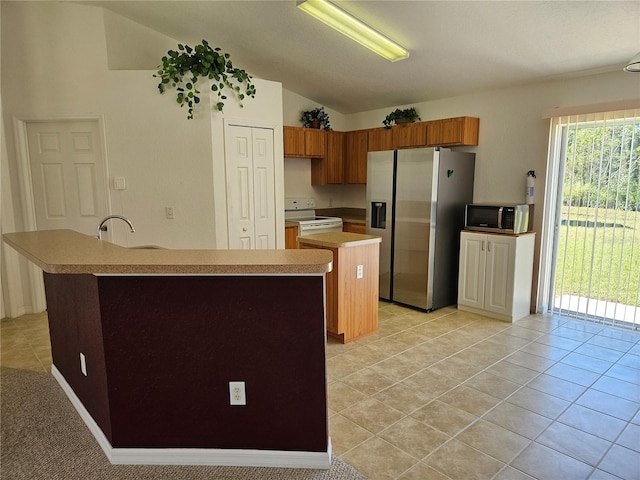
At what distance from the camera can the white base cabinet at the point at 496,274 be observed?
13.2ft

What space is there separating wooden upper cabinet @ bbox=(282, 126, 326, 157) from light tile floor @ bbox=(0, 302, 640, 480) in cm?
274

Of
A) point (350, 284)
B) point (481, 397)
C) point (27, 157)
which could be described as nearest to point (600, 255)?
point (481, 397)

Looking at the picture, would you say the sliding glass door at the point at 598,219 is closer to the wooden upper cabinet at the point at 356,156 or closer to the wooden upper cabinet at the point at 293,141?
the wooden upper cabinet at the point at 356,156

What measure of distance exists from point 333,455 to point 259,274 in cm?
107

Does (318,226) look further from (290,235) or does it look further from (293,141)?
(293,141)

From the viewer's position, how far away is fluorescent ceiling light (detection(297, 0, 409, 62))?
327 centimetres

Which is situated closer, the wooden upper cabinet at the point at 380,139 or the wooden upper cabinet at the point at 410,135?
the wooden upper cabinet at the point at 410,135

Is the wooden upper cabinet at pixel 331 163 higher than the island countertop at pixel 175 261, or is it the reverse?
the wooden upper cabinet at pixel 331 163

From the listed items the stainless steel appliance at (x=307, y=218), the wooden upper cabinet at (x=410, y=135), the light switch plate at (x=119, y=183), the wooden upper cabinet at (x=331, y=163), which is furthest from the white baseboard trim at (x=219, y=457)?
the wooden upper cabinet at (x=331, y=163)

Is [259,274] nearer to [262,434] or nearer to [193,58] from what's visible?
[262,434]

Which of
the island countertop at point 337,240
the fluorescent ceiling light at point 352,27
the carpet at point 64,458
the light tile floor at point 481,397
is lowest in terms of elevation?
the light tile floor at point 481,397

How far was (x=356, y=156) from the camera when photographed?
592 centimetres

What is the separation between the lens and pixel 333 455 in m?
2.03

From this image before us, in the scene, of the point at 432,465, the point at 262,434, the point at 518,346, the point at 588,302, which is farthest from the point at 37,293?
the point at 588,302
